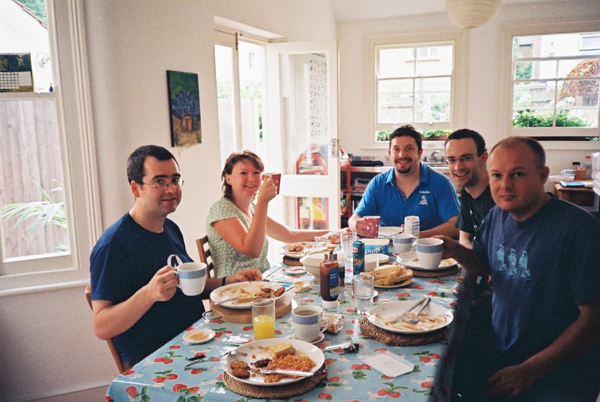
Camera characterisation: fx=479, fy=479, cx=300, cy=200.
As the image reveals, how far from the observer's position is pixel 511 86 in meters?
5.34

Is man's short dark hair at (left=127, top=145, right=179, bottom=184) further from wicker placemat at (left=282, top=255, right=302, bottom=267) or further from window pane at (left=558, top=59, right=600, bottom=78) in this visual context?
window pane at (left=558, top=59, right=600, bottom=78)

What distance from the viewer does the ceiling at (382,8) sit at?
5273 mm

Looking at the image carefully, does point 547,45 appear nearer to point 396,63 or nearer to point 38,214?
point 396,63

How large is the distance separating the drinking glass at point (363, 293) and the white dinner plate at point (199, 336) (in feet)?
1.54

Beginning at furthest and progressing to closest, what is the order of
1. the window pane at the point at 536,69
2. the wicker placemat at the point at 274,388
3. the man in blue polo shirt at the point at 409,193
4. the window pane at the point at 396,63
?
the window pane at the point at 396,63, the window pane at the point at 536,69, the man in blue polo shirt at the point at 409,193, the wicker placemat at the point at 274,388

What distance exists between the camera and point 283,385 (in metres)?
1.09

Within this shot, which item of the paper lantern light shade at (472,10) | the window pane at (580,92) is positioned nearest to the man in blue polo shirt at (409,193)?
the paper lantern light shade at (472,10)

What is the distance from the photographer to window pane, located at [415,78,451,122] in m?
5.66

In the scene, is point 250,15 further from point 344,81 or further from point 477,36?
point 477,36

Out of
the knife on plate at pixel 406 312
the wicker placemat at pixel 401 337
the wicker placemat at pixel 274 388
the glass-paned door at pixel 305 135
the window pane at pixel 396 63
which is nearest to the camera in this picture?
the wicker placemat at pixel 274 388

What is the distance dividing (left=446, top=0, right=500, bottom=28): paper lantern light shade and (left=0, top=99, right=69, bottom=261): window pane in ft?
8.97

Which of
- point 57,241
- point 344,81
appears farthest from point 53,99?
point 344,81

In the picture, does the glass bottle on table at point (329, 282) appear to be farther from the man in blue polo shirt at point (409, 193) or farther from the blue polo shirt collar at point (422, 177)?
the blue polo shirt collar at point (422, 177)

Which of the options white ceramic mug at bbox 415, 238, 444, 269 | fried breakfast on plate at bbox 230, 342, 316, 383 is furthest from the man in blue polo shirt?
fried breakfast on plate at bbox 230, 342, 316, 383
